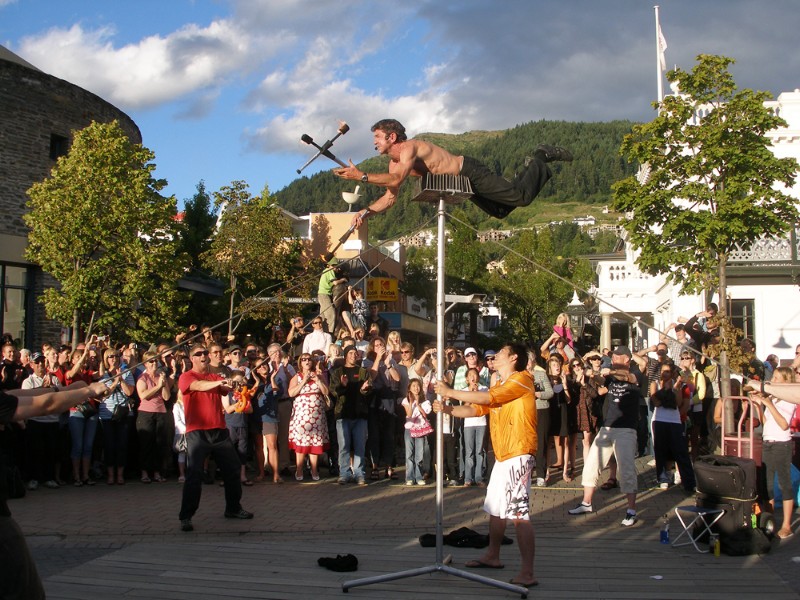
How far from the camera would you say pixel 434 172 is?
6.91 m

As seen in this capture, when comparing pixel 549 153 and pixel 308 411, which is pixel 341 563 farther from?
pixel 308 411

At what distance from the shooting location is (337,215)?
42562 mm

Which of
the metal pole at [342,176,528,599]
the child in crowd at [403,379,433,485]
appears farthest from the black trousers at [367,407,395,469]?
the metal pole at [342,176,528,599]

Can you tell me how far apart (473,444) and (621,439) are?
2781 mm

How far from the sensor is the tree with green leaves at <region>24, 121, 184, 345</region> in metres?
21.2

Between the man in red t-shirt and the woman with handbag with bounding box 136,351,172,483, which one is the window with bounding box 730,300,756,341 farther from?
the man in red t-shirt

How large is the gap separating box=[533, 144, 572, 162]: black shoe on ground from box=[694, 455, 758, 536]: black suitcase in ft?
11.0

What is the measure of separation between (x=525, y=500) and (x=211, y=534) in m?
3.74

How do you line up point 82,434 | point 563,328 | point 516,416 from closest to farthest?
1. point 516,416
2. point 82,434
3. point 563,328

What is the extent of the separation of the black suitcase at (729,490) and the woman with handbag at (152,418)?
23.5ft

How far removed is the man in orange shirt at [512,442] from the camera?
6449 millimetres

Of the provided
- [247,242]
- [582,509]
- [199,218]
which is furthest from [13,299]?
[582,509]

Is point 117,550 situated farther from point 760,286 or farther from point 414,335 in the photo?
point 414,335

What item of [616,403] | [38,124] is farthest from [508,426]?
[38,124]
